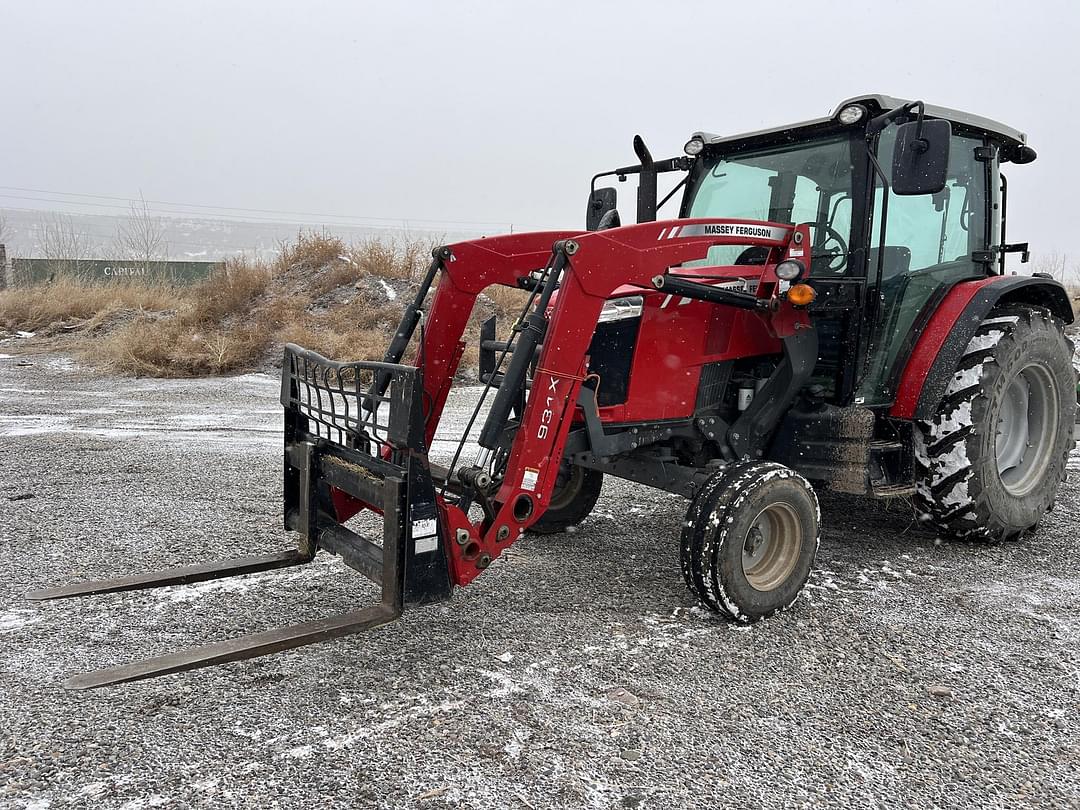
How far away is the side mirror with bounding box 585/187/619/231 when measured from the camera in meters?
4.59

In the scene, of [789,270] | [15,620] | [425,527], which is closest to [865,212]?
[789,270]

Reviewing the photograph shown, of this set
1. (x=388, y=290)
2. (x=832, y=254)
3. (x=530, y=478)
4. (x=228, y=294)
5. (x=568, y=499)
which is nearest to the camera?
(x=530, y=478)

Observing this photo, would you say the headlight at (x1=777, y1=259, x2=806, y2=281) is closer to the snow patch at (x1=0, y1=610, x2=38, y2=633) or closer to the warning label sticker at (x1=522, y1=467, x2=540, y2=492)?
the warning label sticker at (x1=522, y1=467, x2=540, y2=492)

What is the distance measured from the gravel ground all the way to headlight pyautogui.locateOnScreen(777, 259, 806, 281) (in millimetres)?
1452

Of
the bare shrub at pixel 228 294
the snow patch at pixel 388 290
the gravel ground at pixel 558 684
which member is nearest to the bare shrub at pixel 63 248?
the bare shrub at pixel 228 294

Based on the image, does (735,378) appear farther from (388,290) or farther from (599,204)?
(388,290)

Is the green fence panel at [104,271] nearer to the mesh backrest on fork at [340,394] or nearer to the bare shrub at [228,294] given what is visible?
the bare shrub at [228,294]

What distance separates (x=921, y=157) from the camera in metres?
3.33

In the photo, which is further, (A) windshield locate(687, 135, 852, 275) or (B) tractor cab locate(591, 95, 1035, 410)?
(A) windshield locate(687, 135, 852, 275)

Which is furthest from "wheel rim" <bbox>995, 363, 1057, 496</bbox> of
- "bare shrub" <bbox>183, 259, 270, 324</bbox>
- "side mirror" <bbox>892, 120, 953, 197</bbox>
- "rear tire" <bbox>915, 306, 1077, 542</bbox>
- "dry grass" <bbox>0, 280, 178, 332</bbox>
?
"dry grass" <bbox>0, 280, 178, 332</bbox>

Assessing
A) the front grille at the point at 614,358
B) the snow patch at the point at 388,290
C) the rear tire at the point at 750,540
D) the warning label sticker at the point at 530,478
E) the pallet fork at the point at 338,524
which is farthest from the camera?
the snow patch at the point at 388,290

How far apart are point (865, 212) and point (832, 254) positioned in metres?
0.26

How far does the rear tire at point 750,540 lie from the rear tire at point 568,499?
1.23 meters

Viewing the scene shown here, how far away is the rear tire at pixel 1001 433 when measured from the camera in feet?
13.3
